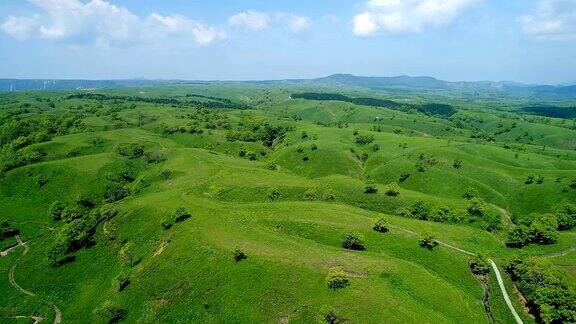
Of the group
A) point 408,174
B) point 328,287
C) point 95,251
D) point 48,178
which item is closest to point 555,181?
point 408,174

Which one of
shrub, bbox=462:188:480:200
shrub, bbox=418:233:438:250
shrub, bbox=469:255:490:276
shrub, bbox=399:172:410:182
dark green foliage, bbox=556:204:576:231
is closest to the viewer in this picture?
shrub, bbox=469:255:490:276

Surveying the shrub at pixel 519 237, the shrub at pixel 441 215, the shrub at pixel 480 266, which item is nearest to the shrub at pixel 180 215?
the shrub at pixel 480 266

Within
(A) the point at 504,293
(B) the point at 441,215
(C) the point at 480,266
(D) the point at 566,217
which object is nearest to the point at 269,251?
(C) the point at 480,266

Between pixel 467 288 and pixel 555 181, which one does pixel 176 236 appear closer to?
pixel 467 288

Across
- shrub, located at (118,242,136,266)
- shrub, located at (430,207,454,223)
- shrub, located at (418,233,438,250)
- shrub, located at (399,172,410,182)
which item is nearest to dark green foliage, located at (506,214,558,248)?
shrub, located at (430,207,454,223)

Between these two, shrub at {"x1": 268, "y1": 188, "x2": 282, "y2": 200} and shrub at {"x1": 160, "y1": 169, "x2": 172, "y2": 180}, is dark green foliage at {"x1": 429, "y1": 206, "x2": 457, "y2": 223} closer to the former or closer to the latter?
shrub at {"x1": 268, "y1": 188, "x2": 282, "y2": 200}

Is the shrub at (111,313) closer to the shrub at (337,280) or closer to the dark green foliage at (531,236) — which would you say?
the shrub at (337,280)
